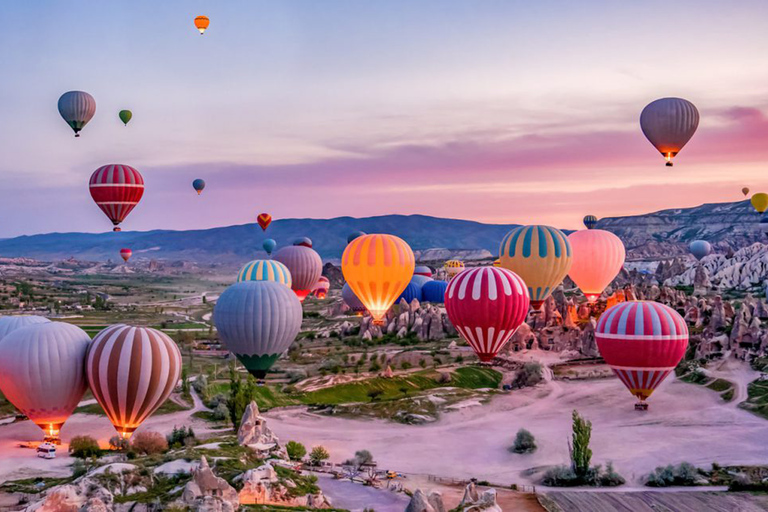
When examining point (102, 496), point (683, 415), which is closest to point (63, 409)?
point (102, 496)

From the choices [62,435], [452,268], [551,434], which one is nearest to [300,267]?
[62,435]

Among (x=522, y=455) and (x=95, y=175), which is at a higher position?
(x=95, y=175)

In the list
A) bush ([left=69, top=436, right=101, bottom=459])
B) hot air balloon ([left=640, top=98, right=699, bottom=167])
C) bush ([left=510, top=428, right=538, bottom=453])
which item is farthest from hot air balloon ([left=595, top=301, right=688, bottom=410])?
bush ([left=69, top=436, right=101, bottom=459])

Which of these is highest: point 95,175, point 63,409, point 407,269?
point 95,175

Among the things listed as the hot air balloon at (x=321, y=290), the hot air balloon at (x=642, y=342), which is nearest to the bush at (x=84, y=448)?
the hot air balloon at (x=642, y=342)

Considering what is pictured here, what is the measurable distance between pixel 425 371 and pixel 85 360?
2882cm

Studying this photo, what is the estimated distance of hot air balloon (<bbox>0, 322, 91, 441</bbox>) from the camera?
39.9 m

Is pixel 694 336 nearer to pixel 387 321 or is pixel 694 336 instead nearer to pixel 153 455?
pixel 387 321

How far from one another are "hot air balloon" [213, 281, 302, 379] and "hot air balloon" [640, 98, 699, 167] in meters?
28.8

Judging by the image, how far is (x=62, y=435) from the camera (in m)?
44.6

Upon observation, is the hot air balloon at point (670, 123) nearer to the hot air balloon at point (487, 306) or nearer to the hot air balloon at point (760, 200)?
the hot air balloon at point (487, 306)

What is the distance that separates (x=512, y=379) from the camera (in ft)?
198

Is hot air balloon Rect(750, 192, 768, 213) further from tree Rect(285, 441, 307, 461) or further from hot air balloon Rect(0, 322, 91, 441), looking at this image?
hot air balloon Rect(0, 322, 91, 441)

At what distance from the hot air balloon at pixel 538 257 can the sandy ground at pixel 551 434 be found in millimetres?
7880
